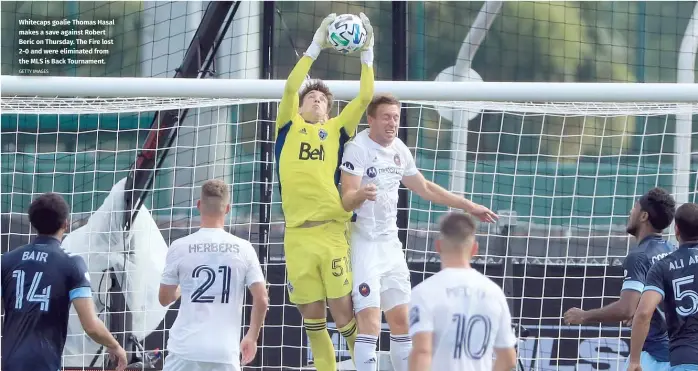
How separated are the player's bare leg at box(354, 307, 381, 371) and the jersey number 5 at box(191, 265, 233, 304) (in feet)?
3.53

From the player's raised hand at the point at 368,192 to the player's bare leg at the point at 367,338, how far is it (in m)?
0.77

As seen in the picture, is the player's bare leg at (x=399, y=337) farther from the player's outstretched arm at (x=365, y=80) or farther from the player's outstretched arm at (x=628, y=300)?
the player's outstretched arm at (x=365, y=80)

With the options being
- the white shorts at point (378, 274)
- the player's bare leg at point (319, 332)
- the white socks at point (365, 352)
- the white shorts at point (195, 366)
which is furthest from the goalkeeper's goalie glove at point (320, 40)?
the white shorts at point (195, 366)

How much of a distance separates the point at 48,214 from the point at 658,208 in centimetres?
383

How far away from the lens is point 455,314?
18.1 ft

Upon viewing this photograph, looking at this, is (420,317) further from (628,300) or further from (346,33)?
(346,33)

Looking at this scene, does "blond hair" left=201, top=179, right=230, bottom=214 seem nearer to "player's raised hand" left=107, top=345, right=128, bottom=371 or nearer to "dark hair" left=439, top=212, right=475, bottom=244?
"player's raised hand" left=107, top=345, right=128, bottom=371

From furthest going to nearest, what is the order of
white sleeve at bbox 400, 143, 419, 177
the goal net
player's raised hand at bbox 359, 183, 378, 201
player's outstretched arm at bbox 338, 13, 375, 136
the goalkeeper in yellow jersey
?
the goal net → white sleeve at bbox 400, 143, 419, 177 → player's outstretched arm at bbox 338, 13, 375, 136 → the goalkeeper in yellow jersey → player's raised hand at bbox 359, 183, 378, 201

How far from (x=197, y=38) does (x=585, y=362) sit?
4.67 metres

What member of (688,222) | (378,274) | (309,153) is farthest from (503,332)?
(309,153)

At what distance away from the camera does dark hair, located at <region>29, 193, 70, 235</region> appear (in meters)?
6.71

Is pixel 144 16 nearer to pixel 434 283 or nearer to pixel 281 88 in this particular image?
pixel 281 88

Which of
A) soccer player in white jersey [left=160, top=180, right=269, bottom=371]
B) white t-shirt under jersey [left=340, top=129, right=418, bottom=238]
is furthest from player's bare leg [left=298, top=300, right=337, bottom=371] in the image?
soccer player in white jersey [left=160, top=180, right=269, bottom=371]

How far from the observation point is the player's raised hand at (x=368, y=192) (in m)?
7.37
